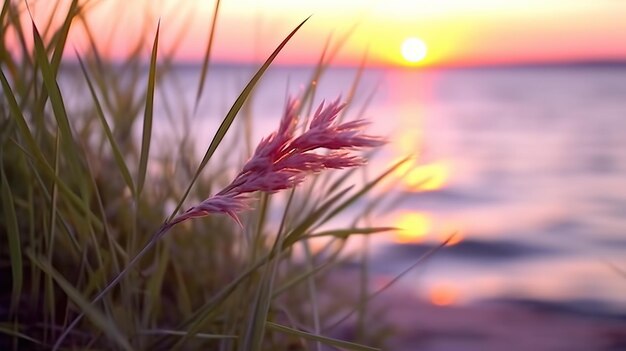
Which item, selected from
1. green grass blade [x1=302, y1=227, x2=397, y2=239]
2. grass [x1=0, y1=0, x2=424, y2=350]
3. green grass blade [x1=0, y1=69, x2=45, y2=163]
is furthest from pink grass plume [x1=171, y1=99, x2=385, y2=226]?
green grass blade [x1=302, y1=227, x2=397, y2=239]

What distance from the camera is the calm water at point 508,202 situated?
127 inches

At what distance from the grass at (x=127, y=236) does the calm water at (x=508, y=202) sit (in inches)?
5.8

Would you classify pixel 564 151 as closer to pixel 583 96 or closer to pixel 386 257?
pixel 386 257

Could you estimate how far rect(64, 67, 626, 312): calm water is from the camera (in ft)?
10.6

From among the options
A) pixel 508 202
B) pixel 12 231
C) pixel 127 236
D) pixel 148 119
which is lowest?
pixel 508 202

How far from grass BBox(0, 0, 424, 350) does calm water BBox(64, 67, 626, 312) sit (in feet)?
0.48

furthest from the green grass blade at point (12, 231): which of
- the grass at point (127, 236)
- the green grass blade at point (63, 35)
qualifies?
the green grass blade at point (63, 35)

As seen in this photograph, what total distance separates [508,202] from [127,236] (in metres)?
4.00

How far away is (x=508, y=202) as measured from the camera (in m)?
5.04

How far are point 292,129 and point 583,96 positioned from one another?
43.9 feet

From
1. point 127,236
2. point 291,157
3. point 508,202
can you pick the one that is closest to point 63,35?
point 291,157

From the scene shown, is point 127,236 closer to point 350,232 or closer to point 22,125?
point 350,232

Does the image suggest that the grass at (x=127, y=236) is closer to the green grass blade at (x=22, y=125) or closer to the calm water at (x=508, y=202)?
the green grass blade at (x=22, y=125)

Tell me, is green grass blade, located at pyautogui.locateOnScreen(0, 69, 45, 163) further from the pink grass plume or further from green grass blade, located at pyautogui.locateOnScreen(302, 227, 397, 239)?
green grass blade, located at pyautogui.locateOnScreen(302, 227, 397, 239)
